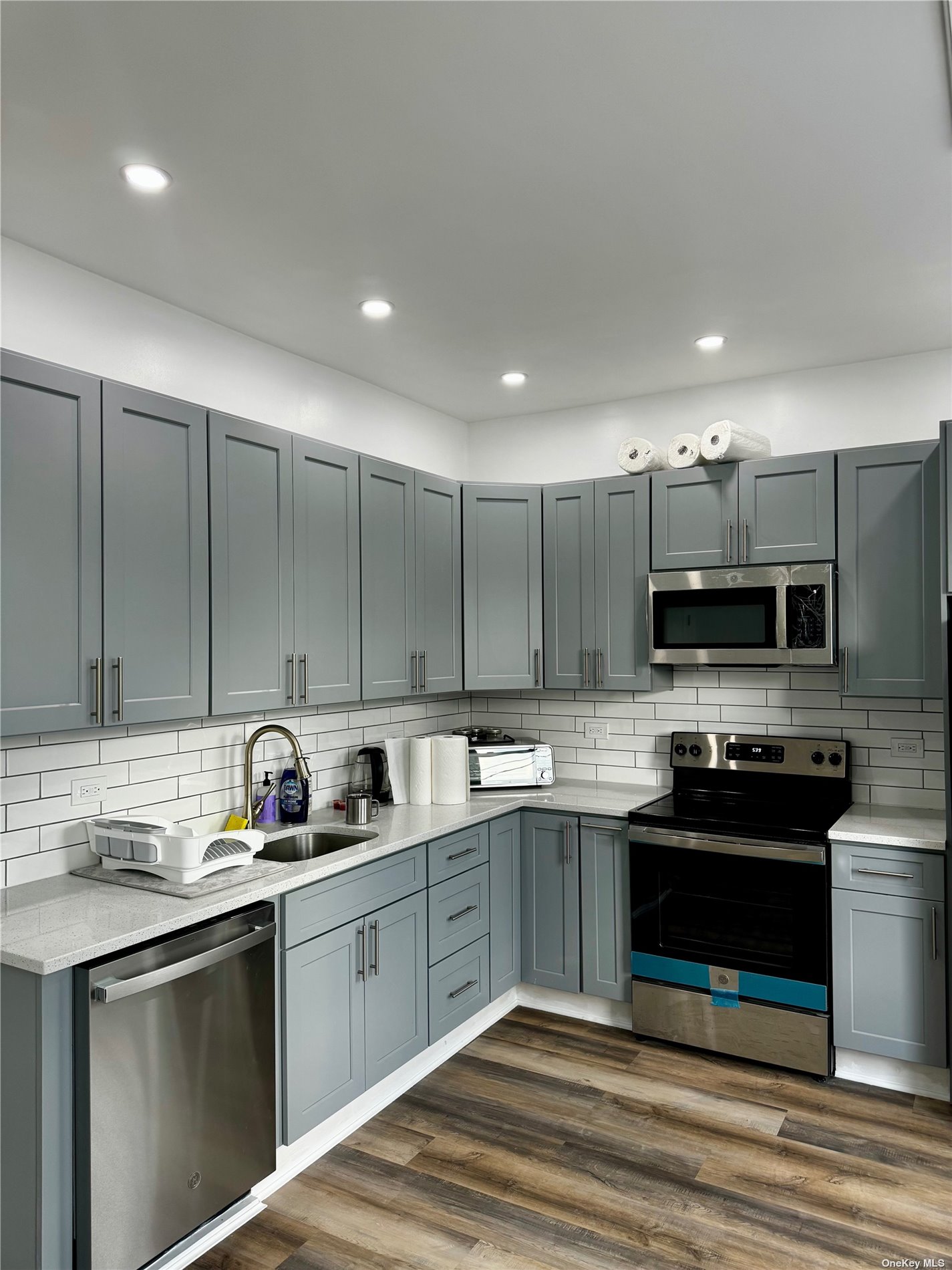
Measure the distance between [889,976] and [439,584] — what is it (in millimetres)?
2328

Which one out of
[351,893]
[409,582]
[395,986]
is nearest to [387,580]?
[409,582]

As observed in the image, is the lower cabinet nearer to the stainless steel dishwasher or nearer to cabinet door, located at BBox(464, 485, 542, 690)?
the stainless steel dishwasher

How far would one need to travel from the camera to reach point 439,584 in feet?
12.8

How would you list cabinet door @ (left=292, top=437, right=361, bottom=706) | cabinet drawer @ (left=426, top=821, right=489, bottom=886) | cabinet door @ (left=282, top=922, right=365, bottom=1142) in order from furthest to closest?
1. cabinet drawer @ (left=426, top=821, right=489, bottom=886)
2. cabinet door @ (left=292, top=437, right=361, bottom=706)
3. cabinet door @ (left=282, top=922, right=365, bottom=1142)

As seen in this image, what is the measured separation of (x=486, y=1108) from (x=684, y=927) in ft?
3.31

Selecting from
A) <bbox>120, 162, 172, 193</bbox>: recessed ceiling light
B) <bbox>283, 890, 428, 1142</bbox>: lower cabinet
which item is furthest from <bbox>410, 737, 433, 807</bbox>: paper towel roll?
<bbox>120, 162, 172, 193</bbox>: recessed ceiling light

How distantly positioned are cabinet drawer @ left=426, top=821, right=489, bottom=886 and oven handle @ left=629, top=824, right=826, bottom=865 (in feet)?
1.97

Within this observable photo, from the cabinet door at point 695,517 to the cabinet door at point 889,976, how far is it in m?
1.43

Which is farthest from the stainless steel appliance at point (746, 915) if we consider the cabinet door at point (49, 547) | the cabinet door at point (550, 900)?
the cabinet door at point (49, 547)

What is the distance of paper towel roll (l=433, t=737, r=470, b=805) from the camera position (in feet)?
12.0

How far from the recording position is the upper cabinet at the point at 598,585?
384 centimetres

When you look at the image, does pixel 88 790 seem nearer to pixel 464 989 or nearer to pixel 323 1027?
pixel 323 1027

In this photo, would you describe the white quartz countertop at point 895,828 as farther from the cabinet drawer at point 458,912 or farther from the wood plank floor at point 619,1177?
the cabinet drawer at point 458,912

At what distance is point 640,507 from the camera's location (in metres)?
3.82
